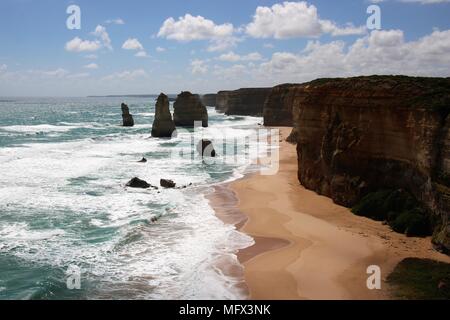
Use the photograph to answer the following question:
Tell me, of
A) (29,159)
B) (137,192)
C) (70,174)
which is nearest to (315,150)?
(137,192)

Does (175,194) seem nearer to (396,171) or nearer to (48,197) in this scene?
(48,197)

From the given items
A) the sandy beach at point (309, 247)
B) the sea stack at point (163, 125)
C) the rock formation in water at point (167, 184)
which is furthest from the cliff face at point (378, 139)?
the sea stack at point (163, 125)

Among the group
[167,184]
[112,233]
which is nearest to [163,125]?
[167,184]

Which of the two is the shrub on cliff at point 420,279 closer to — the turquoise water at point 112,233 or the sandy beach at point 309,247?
the sandy beach at point 309,247

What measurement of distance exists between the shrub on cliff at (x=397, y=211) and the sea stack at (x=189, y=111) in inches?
2116

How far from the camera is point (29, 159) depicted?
41.4 meters

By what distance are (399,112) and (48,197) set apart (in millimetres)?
19689

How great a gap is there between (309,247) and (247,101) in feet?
308

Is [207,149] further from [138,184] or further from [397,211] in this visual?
[397,211]

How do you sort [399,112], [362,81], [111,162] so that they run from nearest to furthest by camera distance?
[399,112]
[362,81]
[111,162]

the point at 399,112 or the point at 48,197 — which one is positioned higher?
the point at 399,112

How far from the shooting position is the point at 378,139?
21.8 meters

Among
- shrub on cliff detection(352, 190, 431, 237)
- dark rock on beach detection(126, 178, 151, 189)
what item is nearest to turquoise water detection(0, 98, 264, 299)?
dark rock on beach detection(126, 178, 151, 189)

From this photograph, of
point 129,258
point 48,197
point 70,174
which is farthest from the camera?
A: point 70,174
